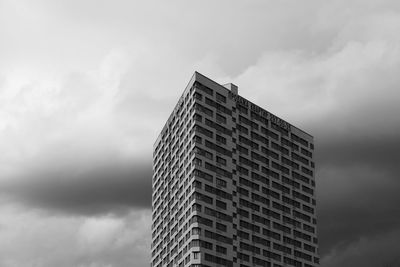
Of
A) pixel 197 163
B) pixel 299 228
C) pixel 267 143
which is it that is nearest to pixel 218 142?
pixel 197 163

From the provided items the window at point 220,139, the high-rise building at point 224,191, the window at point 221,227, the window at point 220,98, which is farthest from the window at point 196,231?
the window at point 220,98

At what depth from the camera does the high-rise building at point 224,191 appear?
165000 mm

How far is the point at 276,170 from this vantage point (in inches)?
7731

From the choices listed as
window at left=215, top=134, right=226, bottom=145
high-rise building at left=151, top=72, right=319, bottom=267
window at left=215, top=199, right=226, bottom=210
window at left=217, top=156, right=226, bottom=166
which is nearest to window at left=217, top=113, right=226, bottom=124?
high-rise building at left=151, top=72, right=319, bottom=267

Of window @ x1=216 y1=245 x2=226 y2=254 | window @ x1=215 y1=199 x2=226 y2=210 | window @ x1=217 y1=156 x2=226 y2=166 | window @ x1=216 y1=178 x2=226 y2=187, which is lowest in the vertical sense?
window @ x1=216 y1=245 x2=226 y2=254

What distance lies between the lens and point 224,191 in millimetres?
171625

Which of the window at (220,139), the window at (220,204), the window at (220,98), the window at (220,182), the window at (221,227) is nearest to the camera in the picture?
the window at (221,227)

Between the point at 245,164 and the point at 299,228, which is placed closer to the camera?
the point at 245,164

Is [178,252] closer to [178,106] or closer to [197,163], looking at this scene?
[197,163]

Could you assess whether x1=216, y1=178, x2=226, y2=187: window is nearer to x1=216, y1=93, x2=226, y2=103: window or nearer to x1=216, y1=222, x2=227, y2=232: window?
x1=216, y1=222, x2=227, y2=232: window

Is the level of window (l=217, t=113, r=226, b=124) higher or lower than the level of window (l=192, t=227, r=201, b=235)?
higher

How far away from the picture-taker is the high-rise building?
165m

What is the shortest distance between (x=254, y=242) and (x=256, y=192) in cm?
1530

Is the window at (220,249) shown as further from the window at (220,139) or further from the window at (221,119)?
the window at (221,119)
